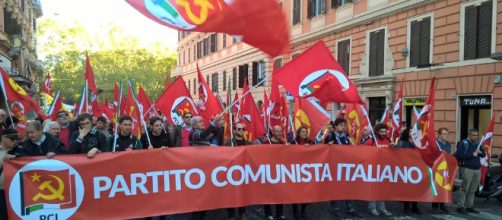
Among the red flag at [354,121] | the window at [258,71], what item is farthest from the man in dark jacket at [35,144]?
the window at [258,71]

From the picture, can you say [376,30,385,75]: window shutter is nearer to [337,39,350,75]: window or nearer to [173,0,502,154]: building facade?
[173,0,502,154]: building facade

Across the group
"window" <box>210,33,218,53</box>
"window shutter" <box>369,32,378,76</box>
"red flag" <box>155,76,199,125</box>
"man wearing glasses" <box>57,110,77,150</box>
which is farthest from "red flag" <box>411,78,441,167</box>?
"window" <box>210,33,218,53</box>

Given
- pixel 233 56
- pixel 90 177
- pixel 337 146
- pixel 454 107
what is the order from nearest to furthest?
1. pixel 90 177
2. pixel 337 146
3. pixel 454 107
4. pixel 233 56

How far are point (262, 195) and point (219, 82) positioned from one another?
3544cm

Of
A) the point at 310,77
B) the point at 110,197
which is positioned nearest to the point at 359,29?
the point at 310,77

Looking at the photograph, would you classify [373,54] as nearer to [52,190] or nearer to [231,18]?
[231,18]

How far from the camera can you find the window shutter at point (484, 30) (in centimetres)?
1378

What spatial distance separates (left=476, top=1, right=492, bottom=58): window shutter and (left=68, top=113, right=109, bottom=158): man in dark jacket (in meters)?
11.8

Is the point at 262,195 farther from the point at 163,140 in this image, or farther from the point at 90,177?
the point at 90,177

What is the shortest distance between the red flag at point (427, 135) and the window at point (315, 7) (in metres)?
16.8

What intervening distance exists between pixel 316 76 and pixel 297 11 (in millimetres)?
20090

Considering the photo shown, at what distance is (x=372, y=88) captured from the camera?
19.1 metres

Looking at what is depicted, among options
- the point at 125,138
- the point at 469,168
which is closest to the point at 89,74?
the point at 125,138

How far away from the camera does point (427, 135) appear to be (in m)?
7.07
